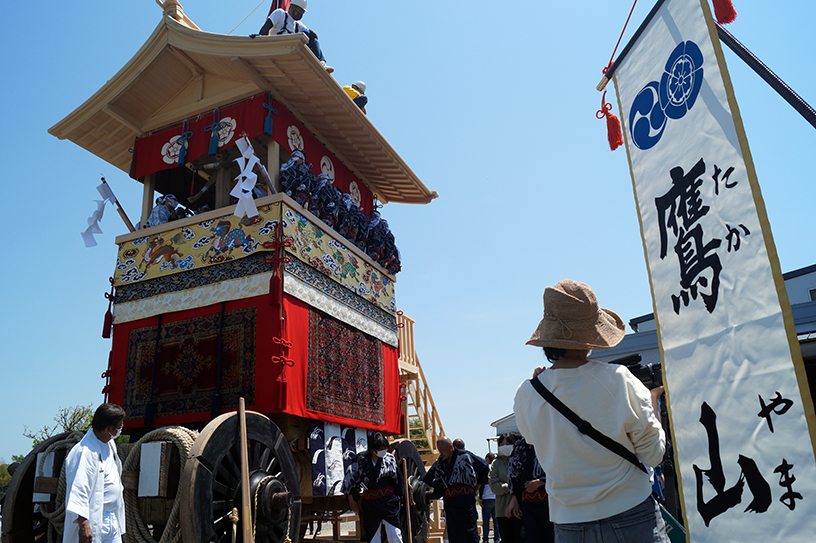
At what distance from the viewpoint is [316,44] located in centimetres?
808

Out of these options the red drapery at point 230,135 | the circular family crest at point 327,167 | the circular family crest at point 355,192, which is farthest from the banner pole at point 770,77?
the circular family crest at point 355,192

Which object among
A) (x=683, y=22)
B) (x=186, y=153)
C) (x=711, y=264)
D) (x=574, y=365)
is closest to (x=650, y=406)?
(x=574, y=365)

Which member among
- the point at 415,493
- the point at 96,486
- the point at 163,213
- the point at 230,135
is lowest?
the point at 415,493

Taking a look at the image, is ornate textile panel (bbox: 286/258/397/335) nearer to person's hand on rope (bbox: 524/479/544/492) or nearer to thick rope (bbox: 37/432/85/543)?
thick rope (bbox: 37/432/85/543)

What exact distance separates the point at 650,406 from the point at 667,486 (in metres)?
2.57

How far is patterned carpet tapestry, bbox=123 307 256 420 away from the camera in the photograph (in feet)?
19.0

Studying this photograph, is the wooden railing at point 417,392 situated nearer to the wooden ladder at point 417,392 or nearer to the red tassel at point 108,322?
the wooden ladder at point 417,392

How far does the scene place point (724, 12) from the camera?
321 centimetres

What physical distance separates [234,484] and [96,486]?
114 cm

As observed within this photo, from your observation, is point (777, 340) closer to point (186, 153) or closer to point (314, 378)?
point (314, 378)

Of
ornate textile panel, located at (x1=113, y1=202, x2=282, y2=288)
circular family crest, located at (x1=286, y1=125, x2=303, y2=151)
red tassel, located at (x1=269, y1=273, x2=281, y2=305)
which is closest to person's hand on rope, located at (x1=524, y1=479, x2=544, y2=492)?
red tassel, located at (x1=269, y1=273, x2=281, y2=305)

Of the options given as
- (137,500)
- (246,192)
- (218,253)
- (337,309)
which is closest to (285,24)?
(246,192)

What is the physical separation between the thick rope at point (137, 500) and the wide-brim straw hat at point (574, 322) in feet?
11.0

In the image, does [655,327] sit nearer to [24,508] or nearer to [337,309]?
[337,309]
